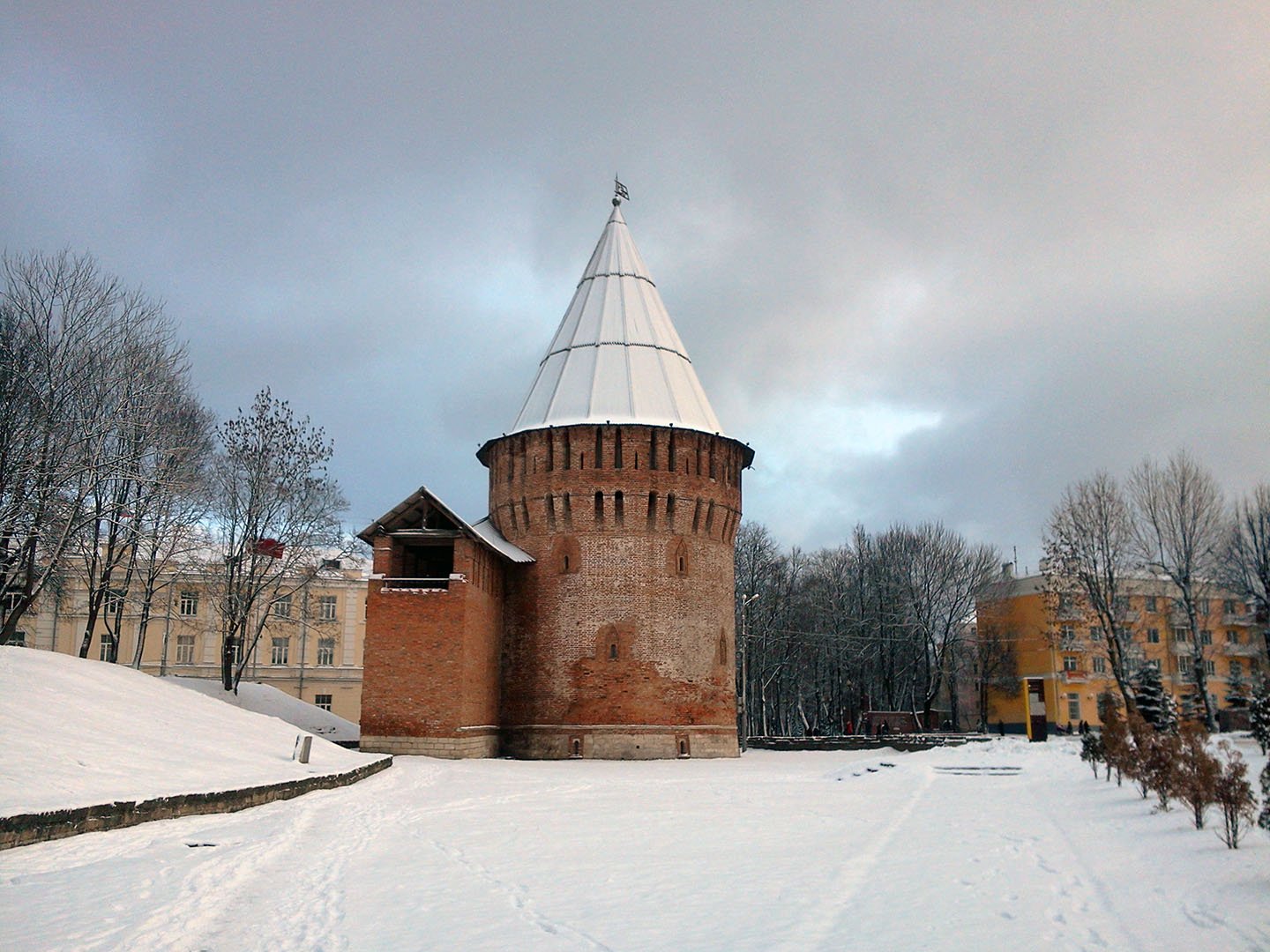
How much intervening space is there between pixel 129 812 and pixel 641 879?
17.5 ft

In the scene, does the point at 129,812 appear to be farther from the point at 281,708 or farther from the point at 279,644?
the point at 279,644

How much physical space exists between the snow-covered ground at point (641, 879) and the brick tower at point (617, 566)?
45.9 ft

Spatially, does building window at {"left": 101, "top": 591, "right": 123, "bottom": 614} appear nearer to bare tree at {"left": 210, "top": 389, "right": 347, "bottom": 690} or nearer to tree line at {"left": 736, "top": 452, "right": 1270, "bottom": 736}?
bare tree at {"left": 210, "top": 389, "right": 347, "bottom": 690}

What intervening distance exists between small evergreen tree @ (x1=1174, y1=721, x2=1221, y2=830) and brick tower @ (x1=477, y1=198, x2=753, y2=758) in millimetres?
18840

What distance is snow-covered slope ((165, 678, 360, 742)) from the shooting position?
30.9 metres

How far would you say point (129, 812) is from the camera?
10.6m

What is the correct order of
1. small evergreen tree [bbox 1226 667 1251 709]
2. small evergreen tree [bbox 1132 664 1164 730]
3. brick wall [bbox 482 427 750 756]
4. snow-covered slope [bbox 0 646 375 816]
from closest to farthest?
1. snow-covered slope [bbox 0 646 375 816]
2. small evergreen tree [bbox 1132 664 1164 730]
3. brick wall [bbox 482 427 750 756]
4. small evergreen tree [bbox 1226 667 1251 709]

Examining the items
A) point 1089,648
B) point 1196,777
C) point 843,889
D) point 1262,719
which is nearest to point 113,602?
point 843,889

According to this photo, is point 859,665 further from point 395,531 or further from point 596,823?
point 596,823

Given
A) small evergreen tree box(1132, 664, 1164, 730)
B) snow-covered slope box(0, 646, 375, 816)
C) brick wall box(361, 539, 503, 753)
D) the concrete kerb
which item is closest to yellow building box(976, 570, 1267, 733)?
small evergreen tree box(1132, 664, 1164, 730)

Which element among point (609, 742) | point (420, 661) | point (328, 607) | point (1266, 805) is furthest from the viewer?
point (328, 607)

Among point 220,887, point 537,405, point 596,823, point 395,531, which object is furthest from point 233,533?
point 220,887

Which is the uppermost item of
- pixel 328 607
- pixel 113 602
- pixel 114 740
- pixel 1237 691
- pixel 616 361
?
pixel 616 361

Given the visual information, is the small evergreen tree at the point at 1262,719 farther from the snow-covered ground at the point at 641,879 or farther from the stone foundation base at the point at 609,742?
the stone foundation base at the point at 609,742
